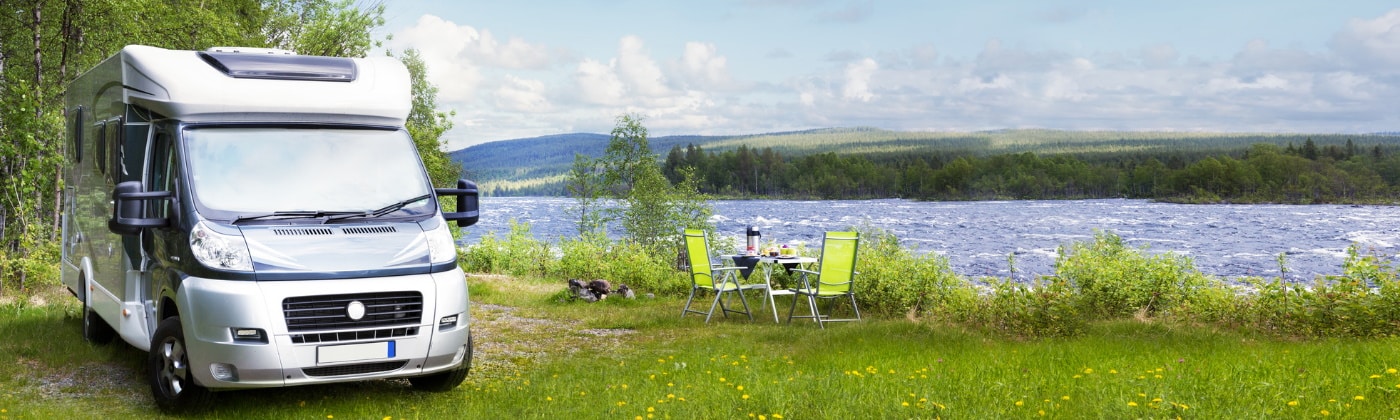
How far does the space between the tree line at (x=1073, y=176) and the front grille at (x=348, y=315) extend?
271ft

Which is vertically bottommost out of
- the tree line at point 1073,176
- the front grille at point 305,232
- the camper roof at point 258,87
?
the tree line at point 1073,176

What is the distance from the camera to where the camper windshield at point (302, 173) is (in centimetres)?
523

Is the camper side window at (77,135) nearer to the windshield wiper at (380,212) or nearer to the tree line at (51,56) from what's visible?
the windshield wiper at (380,212)

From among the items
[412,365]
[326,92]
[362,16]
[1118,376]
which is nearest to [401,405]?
[412,365]

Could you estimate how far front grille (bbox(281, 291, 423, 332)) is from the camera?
4.91 m

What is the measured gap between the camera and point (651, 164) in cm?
3588

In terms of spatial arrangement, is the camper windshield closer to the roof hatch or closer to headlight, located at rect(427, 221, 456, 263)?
headlight, located at rect(427, 221, 456, 263)

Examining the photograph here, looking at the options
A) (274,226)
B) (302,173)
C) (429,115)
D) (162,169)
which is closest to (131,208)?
(162,169)

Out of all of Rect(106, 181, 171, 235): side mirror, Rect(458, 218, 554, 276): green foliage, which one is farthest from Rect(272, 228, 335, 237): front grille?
Rect(458, 218, 554, 276): green foliage

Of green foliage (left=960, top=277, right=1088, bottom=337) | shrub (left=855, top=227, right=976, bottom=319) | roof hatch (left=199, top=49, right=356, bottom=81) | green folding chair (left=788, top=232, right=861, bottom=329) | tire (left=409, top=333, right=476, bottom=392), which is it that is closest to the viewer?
roof hatch (left=199, top=49, right=356, bottom=81)

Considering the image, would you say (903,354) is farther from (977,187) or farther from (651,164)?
(977,187)

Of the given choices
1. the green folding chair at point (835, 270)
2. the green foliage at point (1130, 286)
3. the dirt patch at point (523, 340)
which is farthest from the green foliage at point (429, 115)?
the green foliage at point (1130, 286)

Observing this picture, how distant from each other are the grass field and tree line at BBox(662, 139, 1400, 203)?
79.9 metres

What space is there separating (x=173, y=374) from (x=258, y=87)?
5.64ft
